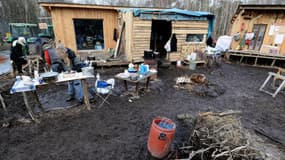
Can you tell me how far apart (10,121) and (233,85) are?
6868mm

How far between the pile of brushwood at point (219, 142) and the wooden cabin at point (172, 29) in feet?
16.4

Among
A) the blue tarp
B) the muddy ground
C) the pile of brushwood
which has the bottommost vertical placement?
the muddy ground

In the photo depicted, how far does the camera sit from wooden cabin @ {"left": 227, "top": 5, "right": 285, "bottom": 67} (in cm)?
800

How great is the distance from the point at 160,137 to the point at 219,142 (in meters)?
0.80

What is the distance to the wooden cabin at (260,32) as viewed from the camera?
26.2ft

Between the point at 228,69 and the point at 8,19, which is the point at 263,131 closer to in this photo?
the point at 228,69

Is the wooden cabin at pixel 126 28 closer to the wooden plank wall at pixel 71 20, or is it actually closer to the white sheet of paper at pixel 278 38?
the wooden plank wall at pixel 71 20

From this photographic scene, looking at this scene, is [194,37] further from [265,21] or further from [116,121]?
[116,121]

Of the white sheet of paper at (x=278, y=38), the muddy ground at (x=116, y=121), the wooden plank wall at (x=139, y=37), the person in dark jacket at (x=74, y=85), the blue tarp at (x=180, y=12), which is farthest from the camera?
the white sheet of paper at (x=278, y=38)

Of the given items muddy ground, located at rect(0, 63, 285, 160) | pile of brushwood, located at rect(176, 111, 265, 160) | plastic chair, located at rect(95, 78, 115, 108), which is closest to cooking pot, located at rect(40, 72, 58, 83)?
muddy ground, located at rect(0, 63, 285, 160)

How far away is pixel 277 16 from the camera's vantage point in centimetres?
798

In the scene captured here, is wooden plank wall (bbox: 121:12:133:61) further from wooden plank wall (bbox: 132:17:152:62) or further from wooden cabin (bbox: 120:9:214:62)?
wooden plank wall (bbox: 132:17:152:62)

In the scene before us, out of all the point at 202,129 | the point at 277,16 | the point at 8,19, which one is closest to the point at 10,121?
the point at 202,129

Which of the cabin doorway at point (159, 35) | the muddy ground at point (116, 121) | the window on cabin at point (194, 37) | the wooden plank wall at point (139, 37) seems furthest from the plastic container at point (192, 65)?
the wooden plank wall at point (139, 37)
